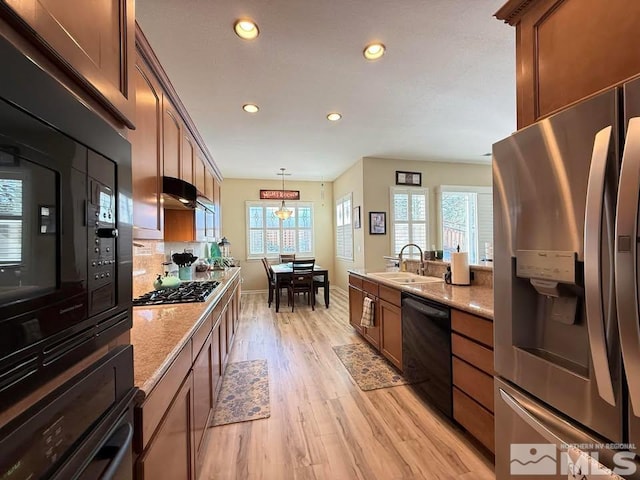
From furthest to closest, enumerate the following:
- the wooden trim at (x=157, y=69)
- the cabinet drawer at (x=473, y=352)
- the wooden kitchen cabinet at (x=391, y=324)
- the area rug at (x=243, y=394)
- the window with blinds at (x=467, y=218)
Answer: the window with blinds at (x=467, y=218) < the wooden kitchen cabinet at (x=391, y=324) < the area rug at (x=243, y=394) < the wooden trim at (x=157, y=69) < the cabinet drawer at (x=473, y=352)

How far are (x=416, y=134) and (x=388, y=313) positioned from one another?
2.85 meters

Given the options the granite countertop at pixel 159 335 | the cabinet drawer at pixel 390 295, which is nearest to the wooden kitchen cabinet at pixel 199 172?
the granite countertop at pixel 159 335

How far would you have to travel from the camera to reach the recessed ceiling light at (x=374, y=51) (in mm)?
2221

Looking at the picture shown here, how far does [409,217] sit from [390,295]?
3411mm

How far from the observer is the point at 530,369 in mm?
1074

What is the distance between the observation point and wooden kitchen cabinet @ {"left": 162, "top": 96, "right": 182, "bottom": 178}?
217cm

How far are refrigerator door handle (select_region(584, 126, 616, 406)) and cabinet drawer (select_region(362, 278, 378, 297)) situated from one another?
7.18ft

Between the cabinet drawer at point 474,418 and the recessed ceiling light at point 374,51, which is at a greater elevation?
the recessed ceiling light at point 374,51

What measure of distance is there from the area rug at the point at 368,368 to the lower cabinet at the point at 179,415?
1.33m

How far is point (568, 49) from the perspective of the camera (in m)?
1.05

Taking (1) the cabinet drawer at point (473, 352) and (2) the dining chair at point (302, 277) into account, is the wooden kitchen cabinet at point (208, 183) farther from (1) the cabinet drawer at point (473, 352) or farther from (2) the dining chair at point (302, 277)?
(1) the cabinet drawer at point (473, 352)

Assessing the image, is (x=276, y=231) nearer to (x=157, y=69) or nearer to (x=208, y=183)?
(x=208, y=183)

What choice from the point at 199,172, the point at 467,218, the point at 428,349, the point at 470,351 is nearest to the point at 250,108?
the point at 199,172

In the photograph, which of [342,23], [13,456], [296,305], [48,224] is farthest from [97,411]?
[296,305]
